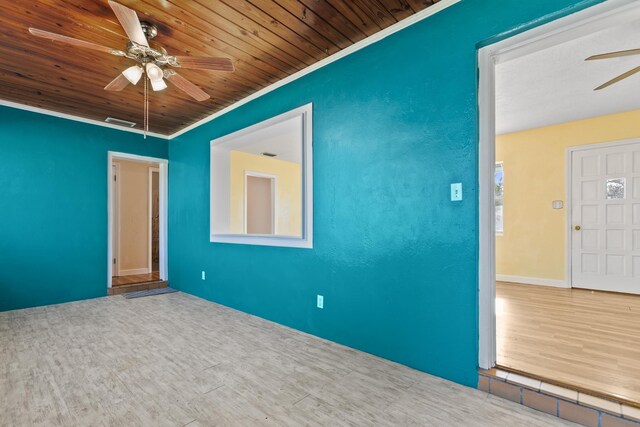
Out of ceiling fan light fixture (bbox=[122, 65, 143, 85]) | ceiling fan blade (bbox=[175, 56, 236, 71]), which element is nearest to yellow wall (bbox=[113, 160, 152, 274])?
ceiling fan light fixture (bbox=[122, 65, 143, 85])

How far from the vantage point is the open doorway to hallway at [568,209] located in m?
1.95

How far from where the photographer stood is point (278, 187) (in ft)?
23.4

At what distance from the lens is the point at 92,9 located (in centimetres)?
213

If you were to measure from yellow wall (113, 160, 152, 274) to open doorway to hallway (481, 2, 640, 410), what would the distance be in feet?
20.8

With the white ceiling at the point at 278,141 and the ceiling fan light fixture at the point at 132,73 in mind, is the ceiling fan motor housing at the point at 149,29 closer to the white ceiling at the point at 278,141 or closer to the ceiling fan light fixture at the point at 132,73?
the ceiling fan light fixture at the point at 132,73

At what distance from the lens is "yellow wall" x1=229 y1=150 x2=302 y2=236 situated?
5902mm

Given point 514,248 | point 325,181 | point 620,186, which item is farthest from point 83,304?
point 620,186

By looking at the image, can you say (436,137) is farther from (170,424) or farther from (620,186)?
(620,186)

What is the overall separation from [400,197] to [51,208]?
4647mm

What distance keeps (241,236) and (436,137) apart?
2.58m

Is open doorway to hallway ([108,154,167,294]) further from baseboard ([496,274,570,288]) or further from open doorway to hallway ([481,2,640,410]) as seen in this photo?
baseboard ([496,274,570,288])

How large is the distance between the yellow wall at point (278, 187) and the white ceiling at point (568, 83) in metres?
3.62

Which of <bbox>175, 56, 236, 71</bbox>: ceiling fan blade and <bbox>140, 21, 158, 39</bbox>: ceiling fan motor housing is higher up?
<bbox>140, 21, 158, 39</bbox>: ceiling fan motor housing

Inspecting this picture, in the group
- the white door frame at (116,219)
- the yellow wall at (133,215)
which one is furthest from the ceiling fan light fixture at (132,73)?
the yellow wall at (133,215)
